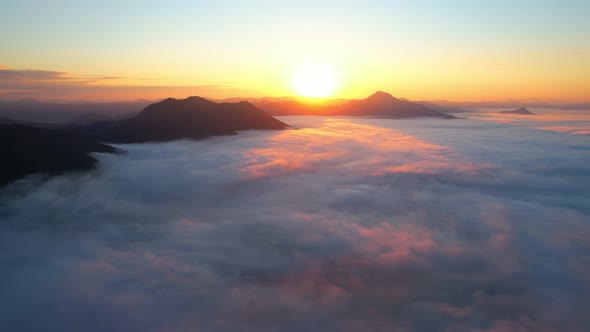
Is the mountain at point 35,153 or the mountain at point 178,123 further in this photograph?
the mountain at point 178,123

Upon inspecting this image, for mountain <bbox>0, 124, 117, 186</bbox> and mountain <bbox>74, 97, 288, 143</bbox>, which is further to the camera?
mountain <bbox>74, 97, 288, 143</bbox>

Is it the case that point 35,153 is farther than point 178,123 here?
No

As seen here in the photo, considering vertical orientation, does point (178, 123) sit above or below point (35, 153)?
above

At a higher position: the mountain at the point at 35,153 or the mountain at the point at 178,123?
the mountain at the point at 178,123

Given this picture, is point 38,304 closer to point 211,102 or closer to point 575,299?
point 575,299

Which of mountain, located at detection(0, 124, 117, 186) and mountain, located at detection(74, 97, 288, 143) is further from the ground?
mountain, located at detection(74, 97, 288, 143)
